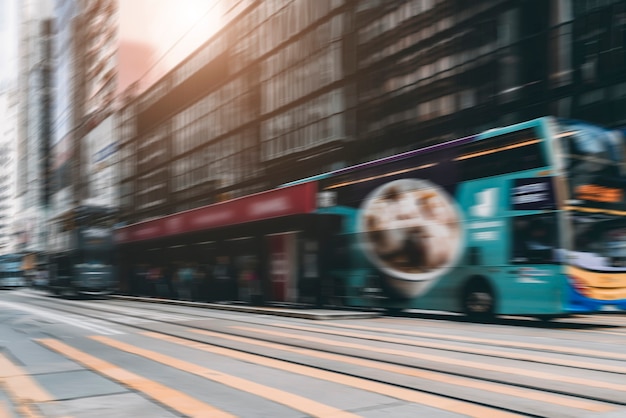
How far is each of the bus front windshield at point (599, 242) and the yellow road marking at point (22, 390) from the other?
8892 millimetres

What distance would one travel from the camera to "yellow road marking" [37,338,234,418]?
15.9 feet

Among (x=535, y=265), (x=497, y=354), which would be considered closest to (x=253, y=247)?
(x=535, y=265)

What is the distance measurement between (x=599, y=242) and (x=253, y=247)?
12560 millimetres

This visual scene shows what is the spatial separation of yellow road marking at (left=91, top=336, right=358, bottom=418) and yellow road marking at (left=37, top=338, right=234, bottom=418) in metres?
0.52

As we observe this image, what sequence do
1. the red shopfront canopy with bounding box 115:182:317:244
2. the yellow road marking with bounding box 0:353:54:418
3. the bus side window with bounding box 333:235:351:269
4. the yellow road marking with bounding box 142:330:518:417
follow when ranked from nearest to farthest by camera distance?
the yellow road marking with bounding box 142:330:518:417 < the yellow road marking with bounding box 0:353:54:418 < the bus side window with bounding box 333:235:351:269 < the red shopfront canopy with bounding box 115:182:317:244

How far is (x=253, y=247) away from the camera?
22.6 metres

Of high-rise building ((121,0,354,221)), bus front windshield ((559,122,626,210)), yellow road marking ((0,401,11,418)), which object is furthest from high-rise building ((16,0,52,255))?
yellow road marking ((0,401,11,418))

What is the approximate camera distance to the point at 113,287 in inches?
1251

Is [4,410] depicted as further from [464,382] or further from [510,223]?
[510,223]

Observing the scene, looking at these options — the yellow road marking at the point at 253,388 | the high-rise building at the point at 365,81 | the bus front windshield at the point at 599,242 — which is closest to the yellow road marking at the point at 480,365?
the yellow road marking at the point at 253,388

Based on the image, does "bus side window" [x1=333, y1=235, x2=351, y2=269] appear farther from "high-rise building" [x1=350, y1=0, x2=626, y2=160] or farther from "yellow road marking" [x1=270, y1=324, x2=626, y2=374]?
"high-rise building" [x1=350, y1=0, x2=626, y2=160]

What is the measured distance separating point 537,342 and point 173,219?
2094 centimetres

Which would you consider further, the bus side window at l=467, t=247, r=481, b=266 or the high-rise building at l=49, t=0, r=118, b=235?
the high-rise building at l=49, t=0, r=118, b=235

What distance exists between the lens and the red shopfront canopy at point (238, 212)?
62.0 ft
